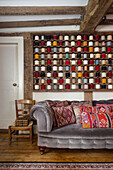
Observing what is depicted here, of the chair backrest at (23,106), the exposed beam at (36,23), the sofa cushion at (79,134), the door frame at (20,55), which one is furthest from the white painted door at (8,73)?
the sofa cushion at (79,134)

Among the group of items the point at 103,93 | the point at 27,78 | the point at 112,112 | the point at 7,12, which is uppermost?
the point at 7,12

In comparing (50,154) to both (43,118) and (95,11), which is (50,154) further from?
(95,11)

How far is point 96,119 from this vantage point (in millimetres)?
2711

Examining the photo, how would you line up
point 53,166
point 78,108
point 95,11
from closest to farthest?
point 53,166, point 95,11, point 78,108

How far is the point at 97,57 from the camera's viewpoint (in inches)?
143

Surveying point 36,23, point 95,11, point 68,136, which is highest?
point 36,23

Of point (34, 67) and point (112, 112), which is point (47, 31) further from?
point (112, 112)

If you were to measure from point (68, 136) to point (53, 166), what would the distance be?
0.52m

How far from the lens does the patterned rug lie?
2.17 meters

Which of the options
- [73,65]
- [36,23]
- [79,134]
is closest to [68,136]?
[79,134]

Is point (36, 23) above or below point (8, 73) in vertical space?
above

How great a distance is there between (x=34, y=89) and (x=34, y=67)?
0.54 metres

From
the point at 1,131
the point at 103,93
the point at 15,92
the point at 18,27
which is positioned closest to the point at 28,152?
the point at 1,131

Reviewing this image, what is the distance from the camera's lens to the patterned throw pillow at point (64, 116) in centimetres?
275
